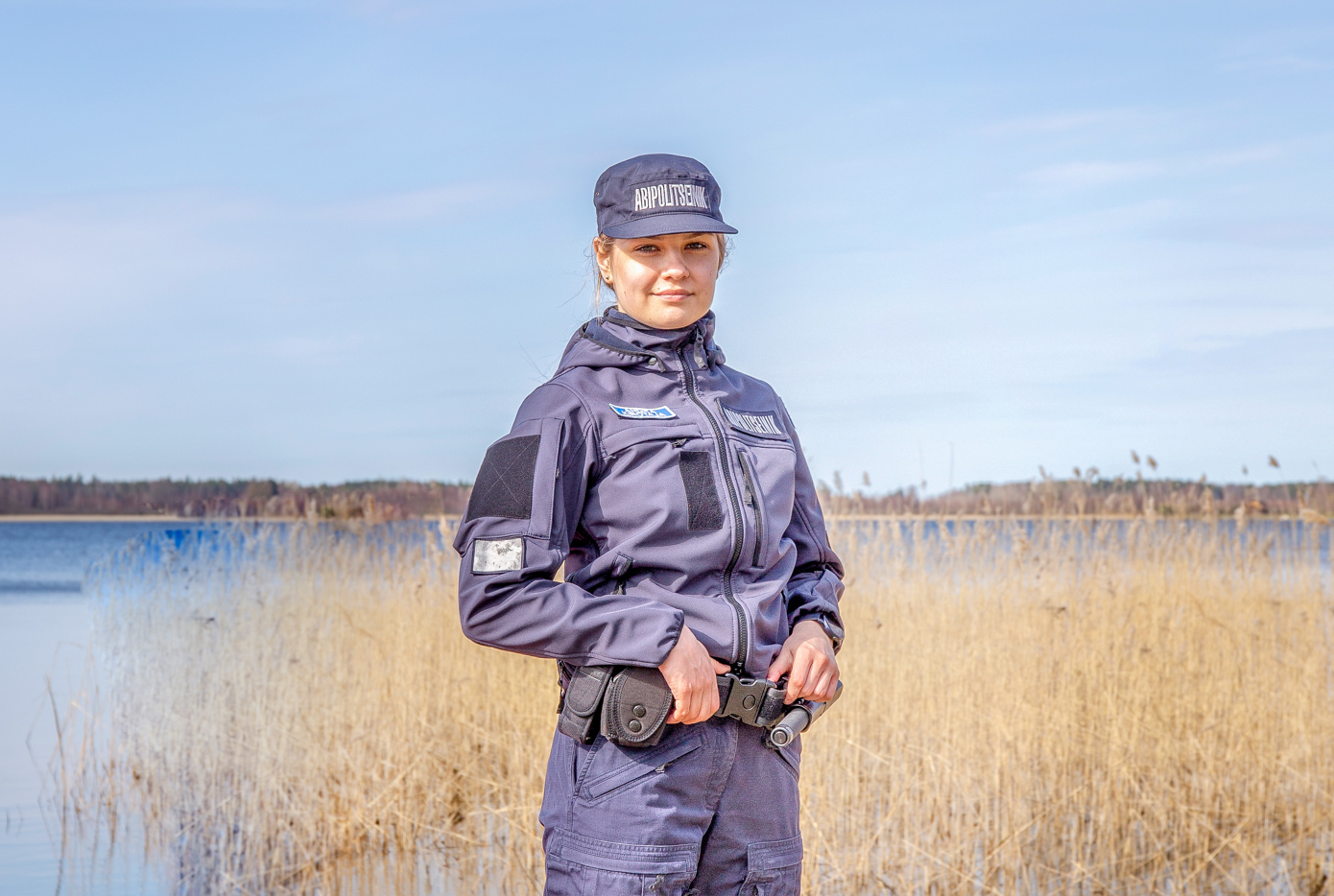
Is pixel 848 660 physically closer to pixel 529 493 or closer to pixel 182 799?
pixel 182 799

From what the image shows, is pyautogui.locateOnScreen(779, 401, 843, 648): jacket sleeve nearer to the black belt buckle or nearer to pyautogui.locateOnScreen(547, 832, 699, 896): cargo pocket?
the black belt buckle

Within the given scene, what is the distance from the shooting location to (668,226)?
5.49 feet

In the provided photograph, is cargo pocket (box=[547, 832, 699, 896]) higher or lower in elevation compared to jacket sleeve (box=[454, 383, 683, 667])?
lower

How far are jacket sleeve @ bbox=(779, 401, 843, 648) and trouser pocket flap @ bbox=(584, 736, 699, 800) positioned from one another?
12.4 inches

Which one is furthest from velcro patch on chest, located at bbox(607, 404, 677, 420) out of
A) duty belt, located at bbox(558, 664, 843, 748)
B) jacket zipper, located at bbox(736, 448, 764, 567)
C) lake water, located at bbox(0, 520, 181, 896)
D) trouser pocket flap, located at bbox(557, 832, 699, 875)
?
lake water, located at bbox(0, 520, 181, 896)

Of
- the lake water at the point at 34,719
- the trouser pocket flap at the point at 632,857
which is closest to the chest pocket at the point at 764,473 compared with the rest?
the trouser pocket flap at the point at 632,857

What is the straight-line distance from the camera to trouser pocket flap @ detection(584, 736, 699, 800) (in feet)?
4.97

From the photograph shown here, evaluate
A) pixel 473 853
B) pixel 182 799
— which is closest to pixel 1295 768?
pixel 473 853

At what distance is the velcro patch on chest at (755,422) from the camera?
5.67 feet

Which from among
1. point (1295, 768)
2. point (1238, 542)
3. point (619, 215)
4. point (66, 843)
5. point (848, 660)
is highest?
Answer: point (619, 215)

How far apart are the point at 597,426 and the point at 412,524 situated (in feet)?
18.1

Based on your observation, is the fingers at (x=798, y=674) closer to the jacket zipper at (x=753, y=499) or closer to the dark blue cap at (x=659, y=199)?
the jacket zipper at (x=753, y=499)

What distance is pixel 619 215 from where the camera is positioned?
1.74 m

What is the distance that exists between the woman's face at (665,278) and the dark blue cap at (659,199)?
3 cm
